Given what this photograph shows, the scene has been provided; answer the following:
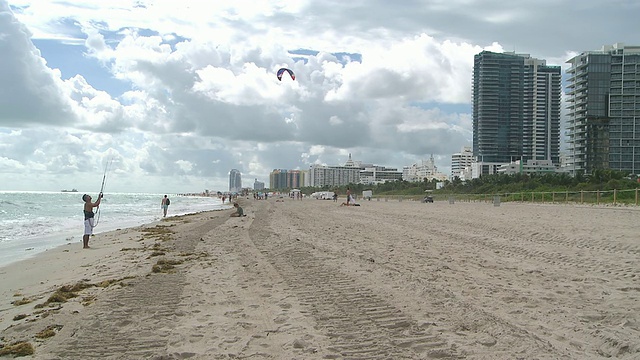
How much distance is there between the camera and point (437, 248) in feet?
38.2

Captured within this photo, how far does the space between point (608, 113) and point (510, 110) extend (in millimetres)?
40342

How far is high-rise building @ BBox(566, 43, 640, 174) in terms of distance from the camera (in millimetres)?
109500

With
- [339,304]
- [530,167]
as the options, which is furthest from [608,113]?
[339,304]

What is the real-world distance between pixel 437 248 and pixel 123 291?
288 inches

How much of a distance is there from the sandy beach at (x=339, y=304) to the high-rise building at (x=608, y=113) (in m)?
114

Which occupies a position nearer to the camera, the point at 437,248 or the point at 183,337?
the point at 183,337

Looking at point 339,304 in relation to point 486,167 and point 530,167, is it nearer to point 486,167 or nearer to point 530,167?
point 530,167

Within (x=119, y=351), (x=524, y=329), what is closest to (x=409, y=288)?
(x=524, y=329)

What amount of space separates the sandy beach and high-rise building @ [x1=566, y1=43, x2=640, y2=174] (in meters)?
114

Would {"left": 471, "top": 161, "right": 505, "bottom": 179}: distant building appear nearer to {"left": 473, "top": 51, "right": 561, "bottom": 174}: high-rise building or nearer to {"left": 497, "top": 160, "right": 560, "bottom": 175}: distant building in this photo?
{"left": 473, "top": 51, "right": 561, "bottom": 174}: high-rise building

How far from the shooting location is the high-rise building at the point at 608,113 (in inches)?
4311

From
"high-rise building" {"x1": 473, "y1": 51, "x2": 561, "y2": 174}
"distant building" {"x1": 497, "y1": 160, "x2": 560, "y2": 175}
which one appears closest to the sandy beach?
"distant building" {"x1": 497, "y1": 160, "x2": 560, "y2": 175}

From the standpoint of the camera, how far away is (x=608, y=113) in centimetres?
11044

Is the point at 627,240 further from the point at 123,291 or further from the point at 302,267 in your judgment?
the point at 123,291
